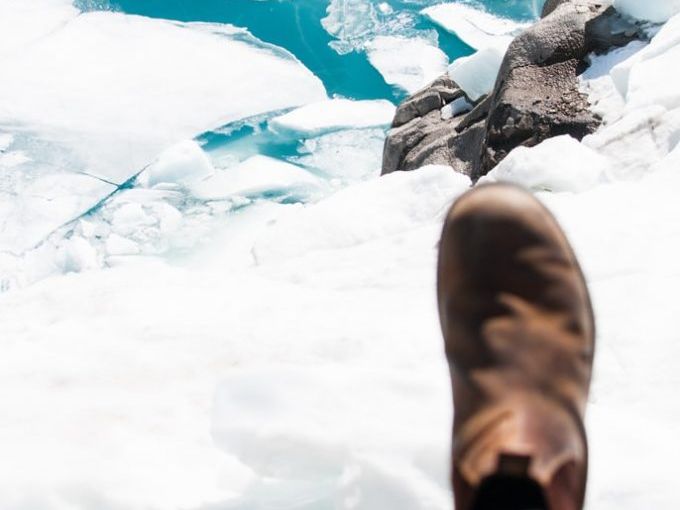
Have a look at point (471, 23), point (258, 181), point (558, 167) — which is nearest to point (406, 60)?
point (471, 23)

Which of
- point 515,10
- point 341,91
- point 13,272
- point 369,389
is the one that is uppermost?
point 369,389

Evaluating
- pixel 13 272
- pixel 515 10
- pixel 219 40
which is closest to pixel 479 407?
pixel 13 272

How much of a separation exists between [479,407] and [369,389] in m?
0.52

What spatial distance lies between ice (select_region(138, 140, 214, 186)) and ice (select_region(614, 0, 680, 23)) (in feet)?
16.1

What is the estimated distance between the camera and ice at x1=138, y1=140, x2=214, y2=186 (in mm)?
7945

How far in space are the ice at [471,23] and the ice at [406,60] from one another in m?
0.46

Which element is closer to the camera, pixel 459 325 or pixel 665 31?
pixel 459 325

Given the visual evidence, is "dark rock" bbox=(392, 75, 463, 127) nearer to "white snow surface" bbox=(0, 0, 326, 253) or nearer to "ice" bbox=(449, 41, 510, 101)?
"ice" bbox=(449, 41, 510, 101)

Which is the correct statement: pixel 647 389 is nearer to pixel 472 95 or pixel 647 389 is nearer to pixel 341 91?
pixel 472 95

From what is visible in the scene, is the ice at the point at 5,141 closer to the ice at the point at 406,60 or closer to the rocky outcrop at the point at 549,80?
the ice at the point at 406,60

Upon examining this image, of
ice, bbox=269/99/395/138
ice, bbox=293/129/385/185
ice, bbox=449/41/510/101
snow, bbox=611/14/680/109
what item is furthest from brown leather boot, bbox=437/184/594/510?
ice, bbox=269/99/395/138

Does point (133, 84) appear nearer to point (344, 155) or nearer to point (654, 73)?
point (344, 155)

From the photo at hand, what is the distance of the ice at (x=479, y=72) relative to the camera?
5930 millimetres

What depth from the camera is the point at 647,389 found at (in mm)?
1547
